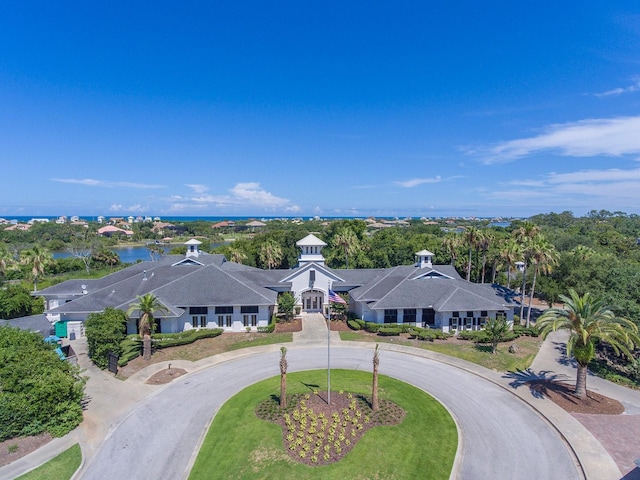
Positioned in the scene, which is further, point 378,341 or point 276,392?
point 378,341

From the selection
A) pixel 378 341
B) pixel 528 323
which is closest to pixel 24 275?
pixel 378 341

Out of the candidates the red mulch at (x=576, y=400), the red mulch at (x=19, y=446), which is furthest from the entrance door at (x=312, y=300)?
the red mulch at (x=19, y=446)

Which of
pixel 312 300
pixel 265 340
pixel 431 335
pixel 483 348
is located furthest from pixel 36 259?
pixel 483 348

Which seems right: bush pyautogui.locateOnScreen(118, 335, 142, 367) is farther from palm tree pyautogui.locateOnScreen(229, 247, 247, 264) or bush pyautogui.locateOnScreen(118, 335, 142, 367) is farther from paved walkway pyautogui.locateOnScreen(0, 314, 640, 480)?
palm tree pyautogui.locateOnScreen(229, 247, 247, 264)

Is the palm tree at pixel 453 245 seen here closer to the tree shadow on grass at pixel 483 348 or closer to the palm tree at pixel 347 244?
the palm tree at pixel 347 244

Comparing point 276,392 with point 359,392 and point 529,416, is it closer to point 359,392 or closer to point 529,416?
point 359,392

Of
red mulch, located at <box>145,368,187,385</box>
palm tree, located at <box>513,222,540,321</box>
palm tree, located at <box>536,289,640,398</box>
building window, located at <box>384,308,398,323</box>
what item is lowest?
red mulch, located at <box>145,368,187,385</box>

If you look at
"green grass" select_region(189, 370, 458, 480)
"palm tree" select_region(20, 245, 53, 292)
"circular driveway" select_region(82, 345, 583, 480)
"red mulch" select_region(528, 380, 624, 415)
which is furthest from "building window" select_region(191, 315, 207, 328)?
"red mulch" select_region(528, 380, 624, 415)
